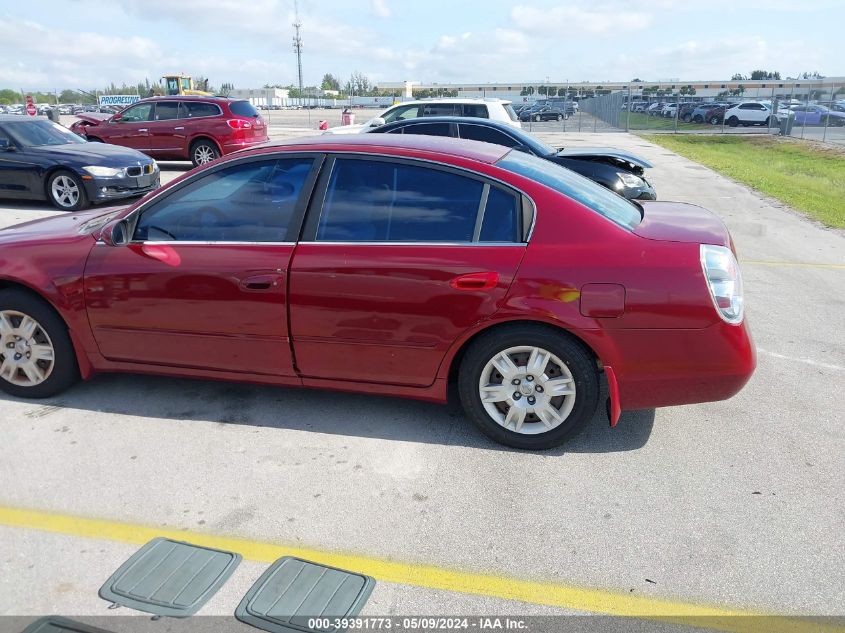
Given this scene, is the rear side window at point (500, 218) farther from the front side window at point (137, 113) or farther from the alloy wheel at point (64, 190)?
the front side window at point (137, 113)

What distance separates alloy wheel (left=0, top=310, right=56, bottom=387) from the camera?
13.7 ft

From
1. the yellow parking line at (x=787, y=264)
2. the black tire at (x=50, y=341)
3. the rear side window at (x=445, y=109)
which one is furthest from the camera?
the rear side window at (x=445, y=109)

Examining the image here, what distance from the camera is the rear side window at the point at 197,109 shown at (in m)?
15.0

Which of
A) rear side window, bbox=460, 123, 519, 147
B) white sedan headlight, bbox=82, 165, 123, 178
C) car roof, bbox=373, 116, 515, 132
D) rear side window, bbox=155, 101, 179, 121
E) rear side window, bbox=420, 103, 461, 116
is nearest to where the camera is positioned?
rear side window, bbox=460, 123, 519, 147

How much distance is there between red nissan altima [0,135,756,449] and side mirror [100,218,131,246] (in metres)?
0.01

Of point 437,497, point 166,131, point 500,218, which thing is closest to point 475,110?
point 166,131

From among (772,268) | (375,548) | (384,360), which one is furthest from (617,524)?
(772,268)

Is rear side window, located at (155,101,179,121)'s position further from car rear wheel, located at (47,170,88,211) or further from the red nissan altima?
the red nissan altima

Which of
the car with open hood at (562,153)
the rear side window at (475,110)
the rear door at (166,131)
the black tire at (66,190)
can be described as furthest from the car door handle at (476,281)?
the rear door at (166,131)

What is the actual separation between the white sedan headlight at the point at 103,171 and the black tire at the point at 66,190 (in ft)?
0.73

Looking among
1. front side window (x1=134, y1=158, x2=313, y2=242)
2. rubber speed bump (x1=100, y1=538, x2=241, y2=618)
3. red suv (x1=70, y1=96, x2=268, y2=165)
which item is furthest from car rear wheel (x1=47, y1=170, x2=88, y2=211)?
rubber speed bump (x1=100, y1=538, x2=241, y2=618)

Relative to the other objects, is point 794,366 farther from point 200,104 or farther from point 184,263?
point 200,104

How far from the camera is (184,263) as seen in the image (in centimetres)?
386

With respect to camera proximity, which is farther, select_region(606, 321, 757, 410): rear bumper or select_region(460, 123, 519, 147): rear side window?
select_region(460, 123, 519, 147): rear side window
